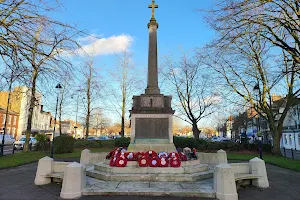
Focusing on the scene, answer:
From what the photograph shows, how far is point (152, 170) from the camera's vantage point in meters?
8.66

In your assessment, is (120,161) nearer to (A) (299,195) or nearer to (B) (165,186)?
(B) (165,186)

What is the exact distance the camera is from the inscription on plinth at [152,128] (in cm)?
1127

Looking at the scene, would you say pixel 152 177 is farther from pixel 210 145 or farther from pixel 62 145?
pixel 210 145

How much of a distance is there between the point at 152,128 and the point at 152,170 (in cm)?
296

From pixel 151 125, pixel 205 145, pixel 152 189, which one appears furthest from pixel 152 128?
pixel 205 145

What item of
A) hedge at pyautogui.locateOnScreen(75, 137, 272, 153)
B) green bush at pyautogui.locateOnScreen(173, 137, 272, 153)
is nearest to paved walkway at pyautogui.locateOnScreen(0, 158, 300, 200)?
hedge at pyautogui.locateOnScreen(75, 137, 272, 153)

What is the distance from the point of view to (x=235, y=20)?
337 inches

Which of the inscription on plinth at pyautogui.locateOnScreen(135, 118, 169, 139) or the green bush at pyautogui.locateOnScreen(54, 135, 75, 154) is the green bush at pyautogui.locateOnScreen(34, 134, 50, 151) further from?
the inscription on plinth at pyautogui.locateOnScreen(135, 118, 169, 139)

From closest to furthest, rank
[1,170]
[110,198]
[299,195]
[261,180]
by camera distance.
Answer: [110,198], [299,195], [261,180], [1,170]

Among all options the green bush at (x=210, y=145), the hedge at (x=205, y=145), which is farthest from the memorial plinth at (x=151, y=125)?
the green bush at (x=210, y=145)

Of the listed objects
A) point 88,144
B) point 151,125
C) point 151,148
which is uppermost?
point 151,125

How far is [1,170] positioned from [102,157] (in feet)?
18.6

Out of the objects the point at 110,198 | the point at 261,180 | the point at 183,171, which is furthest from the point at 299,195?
the point at 110,198

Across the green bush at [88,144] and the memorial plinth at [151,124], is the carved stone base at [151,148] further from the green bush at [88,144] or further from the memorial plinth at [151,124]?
the green bush at [88,144]
